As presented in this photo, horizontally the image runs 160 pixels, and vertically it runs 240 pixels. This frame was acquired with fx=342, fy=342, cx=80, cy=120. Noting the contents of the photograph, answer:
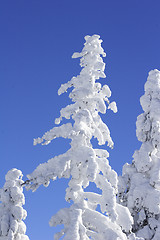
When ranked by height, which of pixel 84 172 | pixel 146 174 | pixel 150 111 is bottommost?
pixel 84 172

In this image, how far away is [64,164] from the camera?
45.5 feet

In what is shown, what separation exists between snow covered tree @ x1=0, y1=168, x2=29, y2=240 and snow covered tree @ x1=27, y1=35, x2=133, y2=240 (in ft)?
13.3

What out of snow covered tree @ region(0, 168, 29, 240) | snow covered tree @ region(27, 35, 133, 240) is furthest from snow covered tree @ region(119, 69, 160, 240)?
snow covered tree @ region(0, 168, 29, 240)

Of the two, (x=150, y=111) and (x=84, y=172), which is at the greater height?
(x=150, y=111)

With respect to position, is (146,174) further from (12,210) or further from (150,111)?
(12,210)

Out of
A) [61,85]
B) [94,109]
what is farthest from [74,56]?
[94,109]

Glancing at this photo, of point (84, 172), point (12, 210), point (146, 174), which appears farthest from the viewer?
point (146, 174)

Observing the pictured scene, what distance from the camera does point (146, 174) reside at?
2056 cm

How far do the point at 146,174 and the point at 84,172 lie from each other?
7.16 metres

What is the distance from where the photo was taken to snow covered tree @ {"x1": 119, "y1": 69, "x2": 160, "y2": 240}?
18.7 metres

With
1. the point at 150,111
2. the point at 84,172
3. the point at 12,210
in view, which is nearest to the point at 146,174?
the point at 150,111

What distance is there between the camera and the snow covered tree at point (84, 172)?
13.4m

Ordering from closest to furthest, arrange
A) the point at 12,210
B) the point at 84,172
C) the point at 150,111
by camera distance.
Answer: the point at 84,172 < the point at 12,210 < the point at 150,111

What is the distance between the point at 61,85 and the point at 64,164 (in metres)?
4.27
